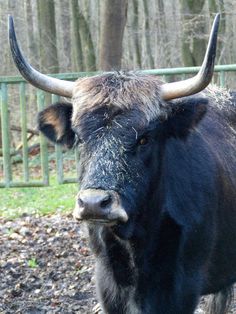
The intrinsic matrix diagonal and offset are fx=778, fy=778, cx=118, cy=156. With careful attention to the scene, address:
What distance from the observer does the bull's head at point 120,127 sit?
4.47 meters

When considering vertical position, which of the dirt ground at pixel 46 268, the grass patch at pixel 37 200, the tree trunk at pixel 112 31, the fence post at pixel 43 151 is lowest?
the grass patch at pixel 37 200

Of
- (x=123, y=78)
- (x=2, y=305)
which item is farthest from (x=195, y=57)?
(x=123, y=78)

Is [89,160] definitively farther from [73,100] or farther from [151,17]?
[151,17]

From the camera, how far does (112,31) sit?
45.8 ft

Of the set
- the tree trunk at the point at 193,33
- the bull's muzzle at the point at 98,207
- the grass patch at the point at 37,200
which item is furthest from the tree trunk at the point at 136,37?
the bull's muzzle at the point at 98,207

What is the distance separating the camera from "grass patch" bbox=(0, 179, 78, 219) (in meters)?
11.0

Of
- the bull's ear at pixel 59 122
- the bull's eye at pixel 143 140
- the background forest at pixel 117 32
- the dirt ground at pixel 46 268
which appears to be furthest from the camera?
the background forest at pixel 117 32

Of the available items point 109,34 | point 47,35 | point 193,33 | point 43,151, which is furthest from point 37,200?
point 47,35

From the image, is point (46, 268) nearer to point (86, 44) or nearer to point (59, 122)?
point (59, 122)

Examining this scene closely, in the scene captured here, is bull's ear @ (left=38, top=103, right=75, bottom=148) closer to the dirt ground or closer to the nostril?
the nostril

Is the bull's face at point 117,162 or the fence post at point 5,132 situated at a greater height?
the bull's face at point 117,162

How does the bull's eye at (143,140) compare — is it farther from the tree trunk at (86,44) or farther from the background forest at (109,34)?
the tree trunk at (86,44)

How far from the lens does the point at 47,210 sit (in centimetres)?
1103

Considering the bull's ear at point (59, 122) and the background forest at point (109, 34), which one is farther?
the background forest at point (109, 34)
